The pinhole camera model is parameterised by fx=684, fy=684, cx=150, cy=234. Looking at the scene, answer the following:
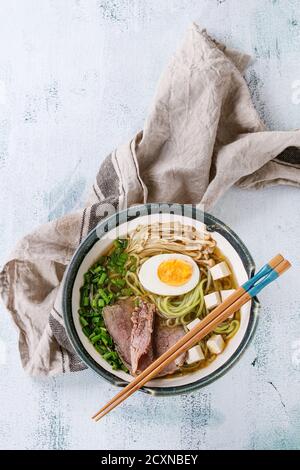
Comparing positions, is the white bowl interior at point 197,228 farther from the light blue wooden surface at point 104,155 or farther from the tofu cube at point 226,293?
the light blue wooden surface at point 104,155

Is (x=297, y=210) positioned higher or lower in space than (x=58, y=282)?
higher

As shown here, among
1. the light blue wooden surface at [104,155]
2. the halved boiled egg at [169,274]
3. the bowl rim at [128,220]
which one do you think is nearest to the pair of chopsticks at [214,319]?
the bowl rim at [128,220]

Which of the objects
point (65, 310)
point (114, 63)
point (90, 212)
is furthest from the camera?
point (114, 63)

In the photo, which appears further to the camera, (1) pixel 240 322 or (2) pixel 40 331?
(2) pixel 40 331

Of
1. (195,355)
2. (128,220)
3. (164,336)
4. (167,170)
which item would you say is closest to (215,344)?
(195,355)

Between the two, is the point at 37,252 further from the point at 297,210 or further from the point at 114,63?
the point at 297,210

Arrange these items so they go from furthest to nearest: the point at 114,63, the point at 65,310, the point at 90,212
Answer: the point at 114,63 < the point at 90,212 < the point at 65,310

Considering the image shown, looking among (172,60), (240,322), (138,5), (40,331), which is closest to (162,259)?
(240,322)
